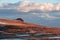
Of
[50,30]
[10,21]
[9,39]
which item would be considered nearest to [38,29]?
[50,30]

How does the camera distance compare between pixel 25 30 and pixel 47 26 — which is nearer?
pixel 25 30

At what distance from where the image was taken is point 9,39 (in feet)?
153

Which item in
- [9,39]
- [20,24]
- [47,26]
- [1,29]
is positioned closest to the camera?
[9,39]

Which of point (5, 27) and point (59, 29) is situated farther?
point (59, 29)

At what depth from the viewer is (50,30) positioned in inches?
2633

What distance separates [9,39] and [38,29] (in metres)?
21.5

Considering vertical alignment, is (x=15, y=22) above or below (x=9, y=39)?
above

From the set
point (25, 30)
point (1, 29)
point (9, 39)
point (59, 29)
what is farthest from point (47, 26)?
point (9, 39)

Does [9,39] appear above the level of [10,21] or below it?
below

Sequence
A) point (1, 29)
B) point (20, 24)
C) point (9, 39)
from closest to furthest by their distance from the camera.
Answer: point (9, 39) < point (1, 29) < point (20, 24)

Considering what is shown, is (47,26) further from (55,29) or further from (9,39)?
(9,39)

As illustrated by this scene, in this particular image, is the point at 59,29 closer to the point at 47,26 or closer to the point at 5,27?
the point at 47,26

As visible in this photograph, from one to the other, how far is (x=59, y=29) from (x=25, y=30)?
9.66m

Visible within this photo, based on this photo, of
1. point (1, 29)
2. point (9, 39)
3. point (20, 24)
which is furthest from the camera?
point (20, 24)
